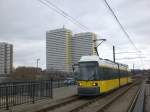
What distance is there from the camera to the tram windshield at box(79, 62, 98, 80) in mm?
26844

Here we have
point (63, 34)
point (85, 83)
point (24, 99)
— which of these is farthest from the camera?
point (63, 34)

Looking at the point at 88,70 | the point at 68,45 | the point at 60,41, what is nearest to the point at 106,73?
the point at 88,70

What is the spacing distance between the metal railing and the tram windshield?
3.48 metres

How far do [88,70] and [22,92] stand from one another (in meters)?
8.14

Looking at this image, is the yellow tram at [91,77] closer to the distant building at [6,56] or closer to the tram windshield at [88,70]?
the tram windshield at [88,70]

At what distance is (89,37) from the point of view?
54906 millimetres

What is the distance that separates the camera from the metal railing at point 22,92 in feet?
59.2

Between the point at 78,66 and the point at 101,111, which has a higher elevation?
the point at 78,66

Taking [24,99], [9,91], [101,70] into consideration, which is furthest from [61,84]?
[9,91]

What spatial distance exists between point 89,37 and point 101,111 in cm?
3745

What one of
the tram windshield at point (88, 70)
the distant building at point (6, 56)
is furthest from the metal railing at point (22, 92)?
the distant building at point (6, 56)

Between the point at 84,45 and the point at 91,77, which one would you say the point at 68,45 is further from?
the point at 91,77

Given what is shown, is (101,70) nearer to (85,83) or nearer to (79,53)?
(85,83)

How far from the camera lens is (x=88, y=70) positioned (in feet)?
88.7
